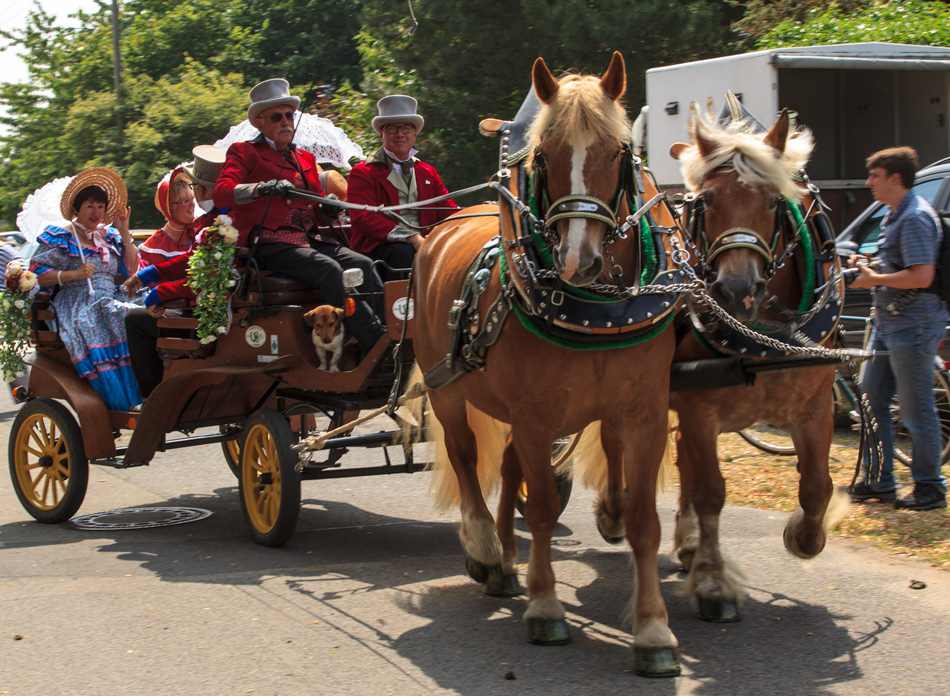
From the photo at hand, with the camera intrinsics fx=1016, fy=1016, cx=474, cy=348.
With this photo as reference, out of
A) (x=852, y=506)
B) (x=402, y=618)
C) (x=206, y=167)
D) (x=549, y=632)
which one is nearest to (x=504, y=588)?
(x=402, y=618)

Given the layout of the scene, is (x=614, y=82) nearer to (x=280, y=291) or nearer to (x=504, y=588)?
(x=504, y=588)

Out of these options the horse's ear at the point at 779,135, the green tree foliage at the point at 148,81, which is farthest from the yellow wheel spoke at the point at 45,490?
the green tree foliage at the point at 148,81

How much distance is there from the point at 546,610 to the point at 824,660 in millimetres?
1087

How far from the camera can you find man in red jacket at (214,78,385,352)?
5.66m

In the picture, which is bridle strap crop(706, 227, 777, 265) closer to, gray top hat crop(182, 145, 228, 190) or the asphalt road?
the asphalt road

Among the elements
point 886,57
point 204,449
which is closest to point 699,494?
point 204,449

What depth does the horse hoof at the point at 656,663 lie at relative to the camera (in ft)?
12.3

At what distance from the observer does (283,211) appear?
6020 millimetres

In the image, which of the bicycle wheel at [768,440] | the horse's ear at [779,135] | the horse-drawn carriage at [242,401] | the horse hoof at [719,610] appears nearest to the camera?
the horse's ear at [779,135]

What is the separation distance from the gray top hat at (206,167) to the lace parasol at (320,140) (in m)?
0.60

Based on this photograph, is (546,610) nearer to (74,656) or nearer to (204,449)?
(74,656)

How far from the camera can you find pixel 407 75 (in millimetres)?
16547

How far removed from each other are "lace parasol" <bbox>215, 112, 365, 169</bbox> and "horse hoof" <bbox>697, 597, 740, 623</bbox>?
4.54 metres

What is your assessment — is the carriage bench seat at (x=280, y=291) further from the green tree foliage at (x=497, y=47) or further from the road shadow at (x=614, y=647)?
the green tree foliage at (x=497, y=47)
